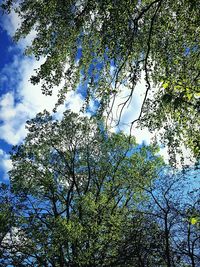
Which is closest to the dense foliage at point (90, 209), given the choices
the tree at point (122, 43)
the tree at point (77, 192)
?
the tree at point (77, 192)

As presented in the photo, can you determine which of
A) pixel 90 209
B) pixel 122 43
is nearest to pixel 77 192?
pixel 90 209

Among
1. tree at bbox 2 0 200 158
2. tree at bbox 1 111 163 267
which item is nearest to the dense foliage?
tree at bbox 1 111 163 267

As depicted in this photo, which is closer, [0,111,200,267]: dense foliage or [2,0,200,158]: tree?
[2,0,200,158]: tree

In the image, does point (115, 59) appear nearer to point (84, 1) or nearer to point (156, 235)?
point (84, 1)

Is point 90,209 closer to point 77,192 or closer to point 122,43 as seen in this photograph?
point 77,192

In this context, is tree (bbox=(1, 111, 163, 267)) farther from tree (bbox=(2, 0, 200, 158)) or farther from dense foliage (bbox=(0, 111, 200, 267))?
tree (bbox=(2, 0, 200, 158))

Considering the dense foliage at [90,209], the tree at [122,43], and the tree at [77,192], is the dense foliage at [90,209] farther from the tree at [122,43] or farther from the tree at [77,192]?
the tree at [122,43]

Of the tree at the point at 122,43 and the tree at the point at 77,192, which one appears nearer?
the tree at the point at 122,43

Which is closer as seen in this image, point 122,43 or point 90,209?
point 122,43

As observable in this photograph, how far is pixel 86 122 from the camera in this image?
87.7ft

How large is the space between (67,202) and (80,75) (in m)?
17.8

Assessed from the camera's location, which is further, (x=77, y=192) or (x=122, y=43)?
(x=77, y=192)

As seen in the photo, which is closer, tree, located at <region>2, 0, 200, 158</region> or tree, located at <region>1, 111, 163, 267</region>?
tree, located at <region>2, 0, 200, 158</region>

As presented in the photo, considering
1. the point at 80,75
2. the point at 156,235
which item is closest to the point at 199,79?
the point at 80,75
